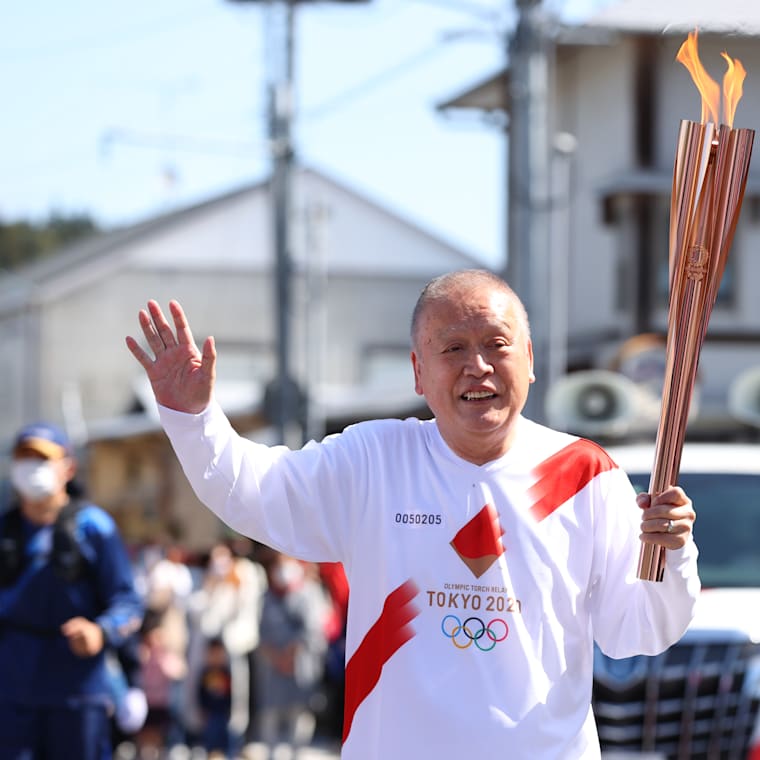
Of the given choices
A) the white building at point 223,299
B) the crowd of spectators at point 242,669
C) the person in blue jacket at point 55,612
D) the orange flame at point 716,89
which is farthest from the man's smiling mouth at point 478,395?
the white building at point 223,299

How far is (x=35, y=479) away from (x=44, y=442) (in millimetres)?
153

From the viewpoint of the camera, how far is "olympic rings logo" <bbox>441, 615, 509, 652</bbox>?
2926mm

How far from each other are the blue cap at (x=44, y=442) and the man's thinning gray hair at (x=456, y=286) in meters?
2.70

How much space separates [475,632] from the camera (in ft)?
9.62

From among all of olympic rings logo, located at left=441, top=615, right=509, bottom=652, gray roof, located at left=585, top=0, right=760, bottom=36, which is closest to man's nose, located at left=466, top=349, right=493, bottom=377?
olympic rings logo, located at left=441, top=615, right=509, bottom=652

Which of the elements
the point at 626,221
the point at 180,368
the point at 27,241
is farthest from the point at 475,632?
the point at 27,241

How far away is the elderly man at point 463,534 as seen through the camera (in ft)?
9.57

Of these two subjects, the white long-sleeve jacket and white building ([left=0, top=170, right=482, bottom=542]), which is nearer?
the white long-sleeve jacket

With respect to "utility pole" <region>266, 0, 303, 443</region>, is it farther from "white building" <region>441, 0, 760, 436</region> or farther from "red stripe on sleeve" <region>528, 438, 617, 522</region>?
"red stripe on sleeve" <region>528, 438, 617, 522</region>

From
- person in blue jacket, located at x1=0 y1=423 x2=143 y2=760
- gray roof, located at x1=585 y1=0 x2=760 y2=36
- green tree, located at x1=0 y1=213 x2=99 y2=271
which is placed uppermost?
green tree, located at x1=0 y1=213 x2=99 y2=271

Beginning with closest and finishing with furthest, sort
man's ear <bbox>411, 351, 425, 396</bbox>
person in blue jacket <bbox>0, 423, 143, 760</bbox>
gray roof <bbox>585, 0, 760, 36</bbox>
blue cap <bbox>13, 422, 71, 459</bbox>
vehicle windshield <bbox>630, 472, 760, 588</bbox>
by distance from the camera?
gray roof <bbox>585, 0, 760, 36</bbox> < man's ear <bbox>411, 351, 425, 396</bbox> < person in blue jacket <bbox>0, 423, 143, 760</bbox> < blue cap <bbox>13, 422, 71, 459</bbox> < vehicle windshield <bbox>630, 472, 760, 588</bbox>

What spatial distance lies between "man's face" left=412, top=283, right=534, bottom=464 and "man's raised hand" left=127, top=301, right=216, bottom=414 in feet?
1.43

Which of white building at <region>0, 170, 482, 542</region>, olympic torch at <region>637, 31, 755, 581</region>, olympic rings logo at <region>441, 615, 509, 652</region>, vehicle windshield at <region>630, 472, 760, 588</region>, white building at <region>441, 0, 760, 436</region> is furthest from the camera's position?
white building at <region>0, 170, 482, 542</region>

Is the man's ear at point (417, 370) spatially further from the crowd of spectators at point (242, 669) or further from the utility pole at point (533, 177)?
the crowd of spectators at point (242, 669)
